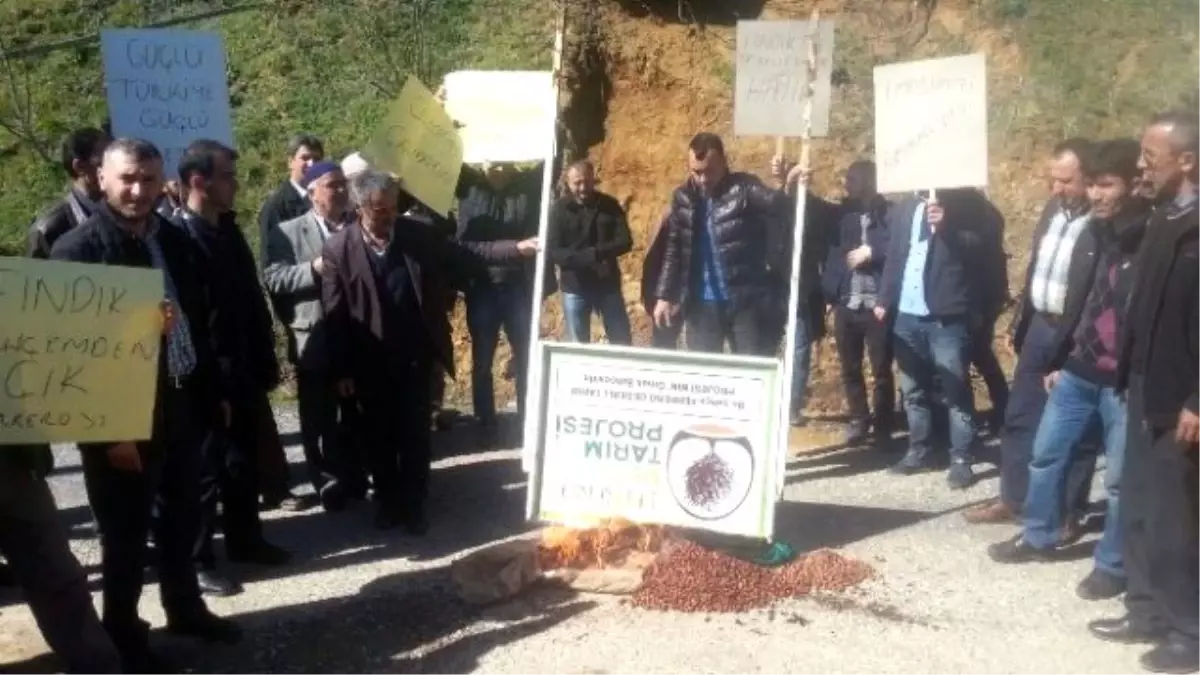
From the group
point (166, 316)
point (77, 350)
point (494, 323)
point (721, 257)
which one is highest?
point (721, 257)

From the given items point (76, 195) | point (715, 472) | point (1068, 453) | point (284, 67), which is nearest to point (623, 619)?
point (715, 472)

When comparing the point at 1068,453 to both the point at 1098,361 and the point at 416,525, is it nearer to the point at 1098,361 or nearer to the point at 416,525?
the point at 1098,361

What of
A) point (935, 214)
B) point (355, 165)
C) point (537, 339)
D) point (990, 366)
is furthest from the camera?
point (990, 366)

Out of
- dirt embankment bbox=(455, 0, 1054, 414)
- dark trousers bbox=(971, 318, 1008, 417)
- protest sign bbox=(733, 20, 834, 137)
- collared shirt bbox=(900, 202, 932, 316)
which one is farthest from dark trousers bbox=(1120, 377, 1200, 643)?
dirt embankment bbox=(455, 0, 1054, 414)

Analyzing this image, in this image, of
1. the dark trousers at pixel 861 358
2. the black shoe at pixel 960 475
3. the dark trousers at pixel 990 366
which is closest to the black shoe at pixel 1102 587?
the black shoe at pixel 960 475

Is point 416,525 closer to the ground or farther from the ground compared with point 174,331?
closer to the ground

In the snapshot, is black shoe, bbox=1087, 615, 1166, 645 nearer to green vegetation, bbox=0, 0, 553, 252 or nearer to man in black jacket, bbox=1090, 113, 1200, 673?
man in black jacket, bbox=1090, 113, 1200, 673

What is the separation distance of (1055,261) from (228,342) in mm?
3951

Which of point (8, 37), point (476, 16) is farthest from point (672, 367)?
point (8, 37)

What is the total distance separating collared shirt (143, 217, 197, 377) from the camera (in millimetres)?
4812

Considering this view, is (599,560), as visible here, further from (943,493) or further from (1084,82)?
(1084,82)

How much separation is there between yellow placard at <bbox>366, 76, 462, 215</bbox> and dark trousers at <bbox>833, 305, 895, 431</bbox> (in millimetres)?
3242

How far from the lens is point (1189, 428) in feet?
16.0

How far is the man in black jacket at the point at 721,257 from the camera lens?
762 cm
